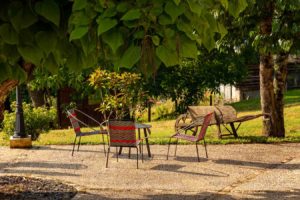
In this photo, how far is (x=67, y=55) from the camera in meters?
3.28

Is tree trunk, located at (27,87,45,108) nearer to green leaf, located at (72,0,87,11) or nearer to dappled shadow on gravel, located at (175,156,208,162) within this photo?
dappled shadow on gravel, located at (175,156,208,162)

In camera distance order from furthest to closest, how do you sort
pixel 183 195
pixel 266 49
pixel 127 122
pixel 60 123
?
1. pixel 60 123
2. pixel 266 49
3. pixel 127 122
4. pixel 183 195

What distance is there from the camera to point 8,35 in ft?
9.04

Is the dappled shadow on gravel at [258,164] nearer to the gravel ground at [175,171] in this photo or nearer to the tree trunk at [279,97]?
the gravel ground at [175,171]

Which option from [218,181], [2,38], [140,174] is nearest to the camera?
[2,38]

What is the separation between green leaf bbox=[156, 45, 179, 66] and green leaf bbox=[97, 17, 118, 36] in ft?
0.91

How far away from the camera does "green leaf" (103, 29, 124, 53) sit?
2.62 metres

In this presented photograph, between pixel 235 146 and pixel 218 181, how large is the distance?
166 inches

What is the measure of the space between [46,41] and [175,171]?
655 cm

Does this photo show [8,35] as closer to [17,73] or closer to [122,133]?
[17,73]

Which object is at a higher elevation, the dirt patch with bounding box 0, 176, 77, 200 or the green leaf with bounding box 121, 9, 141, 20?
the green leaf with bounding box 121, 9, 141, 20

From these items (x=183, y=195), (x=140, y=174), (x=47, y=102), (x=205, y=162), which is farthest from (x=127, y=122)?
(x=47, y=102)

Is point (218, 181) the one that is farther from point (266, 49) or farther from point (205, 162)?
point (266, 49)

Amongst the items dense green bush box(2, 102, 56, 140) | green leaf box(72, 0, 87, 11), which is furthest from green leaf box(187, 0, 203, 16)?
dense green bush box(2, 102, 56, 140)
